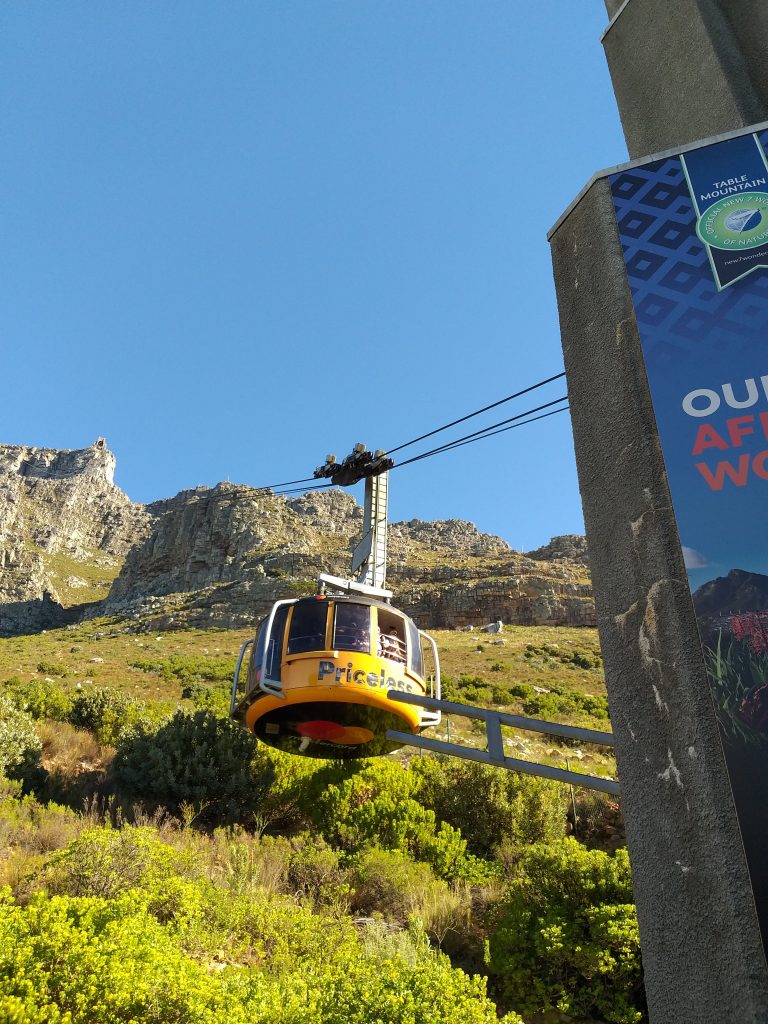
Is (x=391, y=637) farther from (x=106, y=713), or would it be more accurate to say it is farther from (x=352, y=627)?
(x=106, y=713)

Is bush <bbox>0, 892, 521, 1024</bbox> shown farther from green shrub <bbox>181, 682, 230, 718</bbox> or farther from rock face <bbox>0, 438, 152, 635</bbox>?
rock face <bbox>0, 438, 152, 635</bbox>

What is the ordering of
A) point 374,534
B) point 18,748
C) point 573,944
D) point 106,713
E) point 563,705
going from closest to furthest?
1. point 573,944
2. point 374,534
3. point 18,748
4. point 106,713
5. point 563,705

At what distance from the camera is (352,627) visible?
8836 mm

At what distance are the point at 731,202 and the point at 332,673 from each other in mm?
6708

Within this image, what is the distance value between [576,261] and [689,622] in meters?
2.46

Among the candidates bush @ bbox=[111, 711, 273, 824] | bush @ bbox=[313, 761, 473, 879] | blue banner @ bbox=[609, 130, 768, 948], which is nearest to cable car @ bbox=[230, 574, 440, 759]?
bush @ bbox=[313, 761, 473, 879]

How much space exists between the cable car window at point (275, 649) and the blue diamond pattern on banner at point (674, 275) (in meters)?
6.69

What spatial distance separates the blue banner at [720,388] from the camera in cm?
264

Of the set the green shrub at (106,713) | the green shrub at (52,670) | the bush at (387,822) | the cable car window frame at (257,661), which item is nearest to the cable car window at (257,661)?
the cable car window frame at (257,661)

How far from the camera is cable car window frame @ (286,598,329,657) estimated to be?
865 cm

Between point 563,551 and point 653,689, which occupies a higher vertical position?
point 563,551

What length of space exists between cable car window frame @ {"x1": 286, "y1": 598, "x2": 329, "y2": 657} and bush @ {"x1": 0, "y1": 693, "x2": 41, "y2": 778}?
6945 mm

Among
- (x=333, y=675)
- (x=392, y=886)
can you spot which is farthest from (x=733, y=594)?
(x=392, y=886)

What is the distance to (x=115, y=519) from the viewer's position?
14688 centimetres
